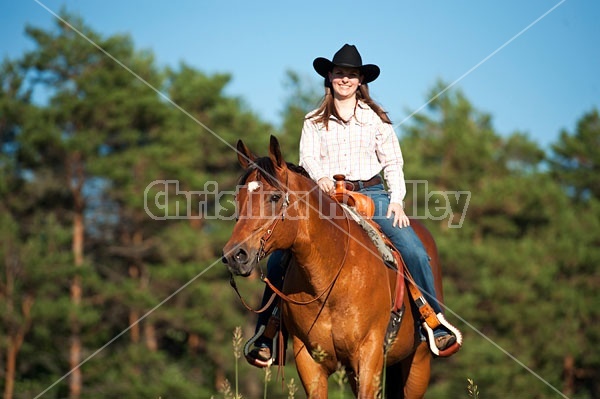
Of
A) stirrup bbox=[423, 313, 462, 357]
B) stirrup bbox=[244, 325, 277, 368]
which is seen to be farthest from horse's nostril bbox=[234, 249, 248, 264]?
stirrup bbox=[423, 313, 462, 357]

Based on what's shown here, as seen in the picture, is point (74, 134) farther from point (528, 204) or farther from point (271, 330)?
point (271, 330)

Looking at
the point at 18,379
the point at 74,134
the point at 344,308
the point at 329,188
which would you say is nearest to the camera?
the point at 344,308

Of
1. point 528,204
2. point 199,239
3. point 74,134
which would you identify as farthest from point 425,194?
point 74,134

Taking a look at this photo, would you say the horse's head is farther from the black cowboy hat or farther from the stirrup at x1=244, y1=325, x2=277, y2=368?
the black cowboy hat

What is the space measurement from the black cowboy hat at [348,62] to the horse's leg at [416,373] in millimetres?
2997

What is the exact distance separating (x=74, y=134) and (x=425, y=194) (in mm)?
18651

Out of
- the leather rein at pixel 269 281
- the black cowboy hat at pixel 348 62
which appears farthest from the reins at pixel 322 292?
the black cowboy hat at pixel 348 62

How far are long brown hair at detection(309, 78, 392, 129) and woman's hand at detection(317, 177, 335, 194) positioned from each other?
0.63 meters

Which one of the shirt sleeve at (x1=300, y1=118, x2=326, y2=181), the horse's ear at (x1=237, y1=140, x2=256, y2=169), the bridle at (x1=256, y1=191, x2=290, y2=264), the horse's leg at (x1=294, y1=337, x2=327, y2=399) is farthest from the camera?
the shirt sleeve at (x1=300, y1=118, x2=326, y2=181)

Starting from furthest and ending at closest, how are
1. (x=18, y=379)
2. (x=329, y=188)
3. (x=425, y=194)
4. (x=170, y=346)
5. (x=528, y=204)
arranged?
(x=528, y=204), (x=425, y=194), (x=170, y=346), (x=18, y=379), (x=329, y=188)

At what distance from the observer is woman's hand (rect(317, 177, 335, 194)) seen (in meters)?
7.21

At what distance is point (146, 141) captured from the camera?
125ft

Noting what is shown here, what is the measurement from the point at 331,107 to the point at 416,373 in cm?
305

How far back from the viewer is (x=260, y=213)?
582cm
